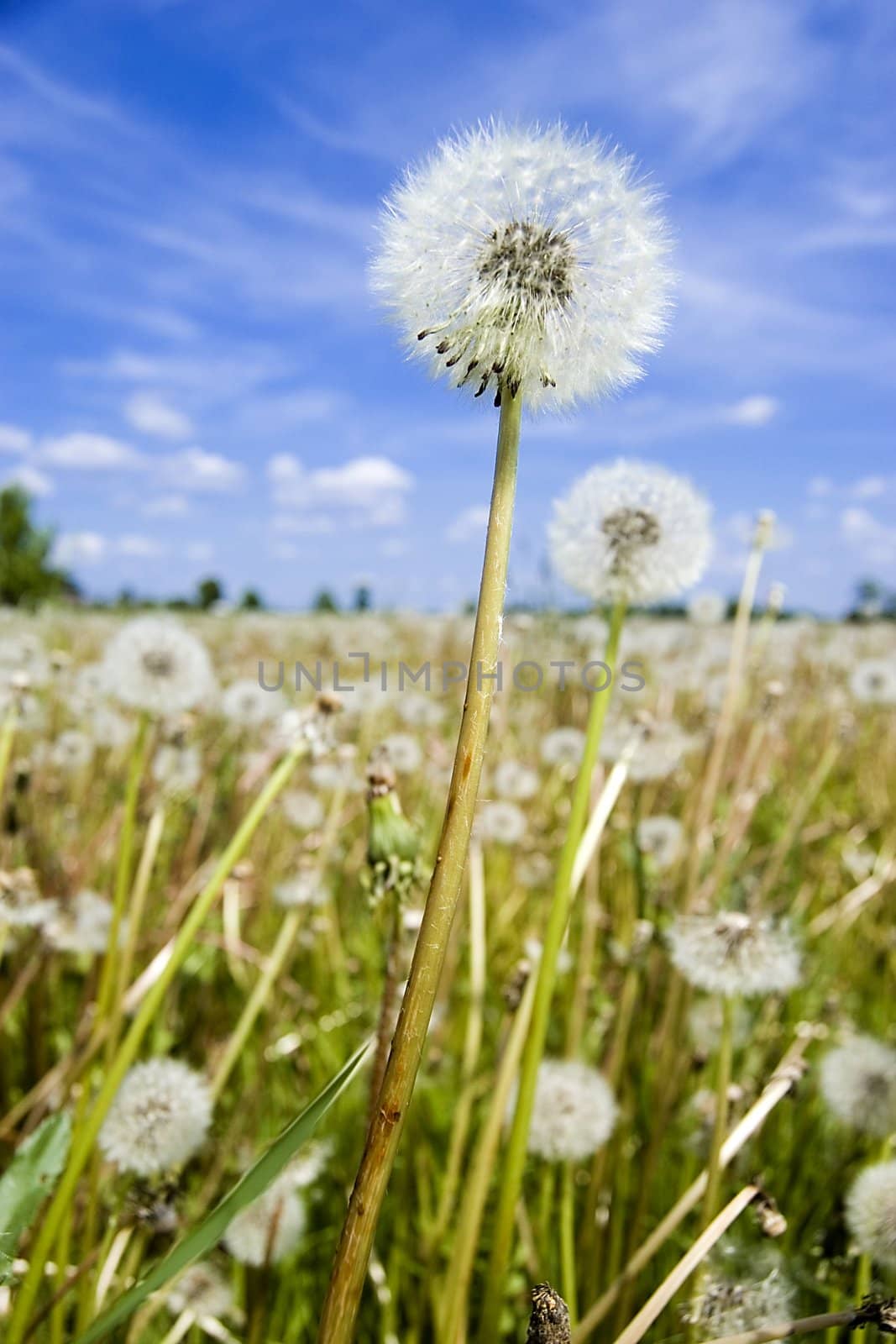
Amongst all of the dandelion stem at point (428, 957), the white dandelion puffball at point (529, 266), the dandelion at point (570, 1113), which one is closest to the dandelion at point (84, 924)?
the dandelion at point (570, 1113)

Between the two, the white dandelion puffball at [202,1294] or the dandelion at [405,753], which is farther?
the dandelion at [405,753]

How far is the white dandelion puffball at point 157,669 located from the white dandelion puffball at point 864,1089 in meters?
1.28

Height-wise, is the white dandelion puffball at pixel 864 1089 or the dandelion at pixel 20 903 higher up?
the dandelion at pixel 20 903

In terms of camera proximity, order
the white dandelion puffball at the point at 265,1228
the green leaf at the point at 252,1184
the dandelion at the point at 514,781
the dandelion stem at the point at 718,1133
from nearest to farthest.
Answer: the green leaf at the point at 252,1184
the dandelion stem at the point at 718,1133
the white dandelion puffball at the point at 265,1228
the dandelion at the point at 514,781

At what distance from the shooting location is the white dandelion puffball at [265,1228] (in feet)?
4.99

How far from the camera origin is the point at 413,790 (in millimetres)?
3715

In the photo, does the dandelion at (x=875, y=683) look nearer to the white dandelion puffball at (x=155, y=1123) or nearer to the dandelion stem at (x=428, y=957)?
the white dandelion puffball at (x=155, y=1123)

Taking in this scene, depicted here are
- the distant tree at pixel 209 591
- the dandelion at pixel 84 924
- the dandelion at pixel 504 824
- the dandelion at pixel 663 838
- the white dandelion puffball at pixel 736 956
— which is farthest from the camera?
the distant tree at pixel 209 591

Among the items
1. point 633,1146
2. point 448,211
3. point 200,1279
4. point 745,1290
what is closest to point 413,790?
point 633,1146

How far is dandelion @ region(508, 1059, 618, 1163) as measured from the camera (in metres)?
1.50

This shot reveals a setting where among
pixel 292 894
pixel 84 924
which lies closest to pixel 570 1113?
pixel 84 924

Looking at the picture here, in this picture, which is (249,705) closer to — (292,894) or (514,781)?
(292,894)

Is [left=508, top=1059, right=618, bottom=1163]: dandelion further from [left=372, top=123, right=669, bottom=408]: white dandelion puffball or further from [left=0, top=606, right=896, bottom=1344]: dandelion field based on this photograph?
[left=372, top=123, right=669, bottom=408]: white dandelion puffball

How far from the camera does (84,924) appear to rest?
7.21ft
